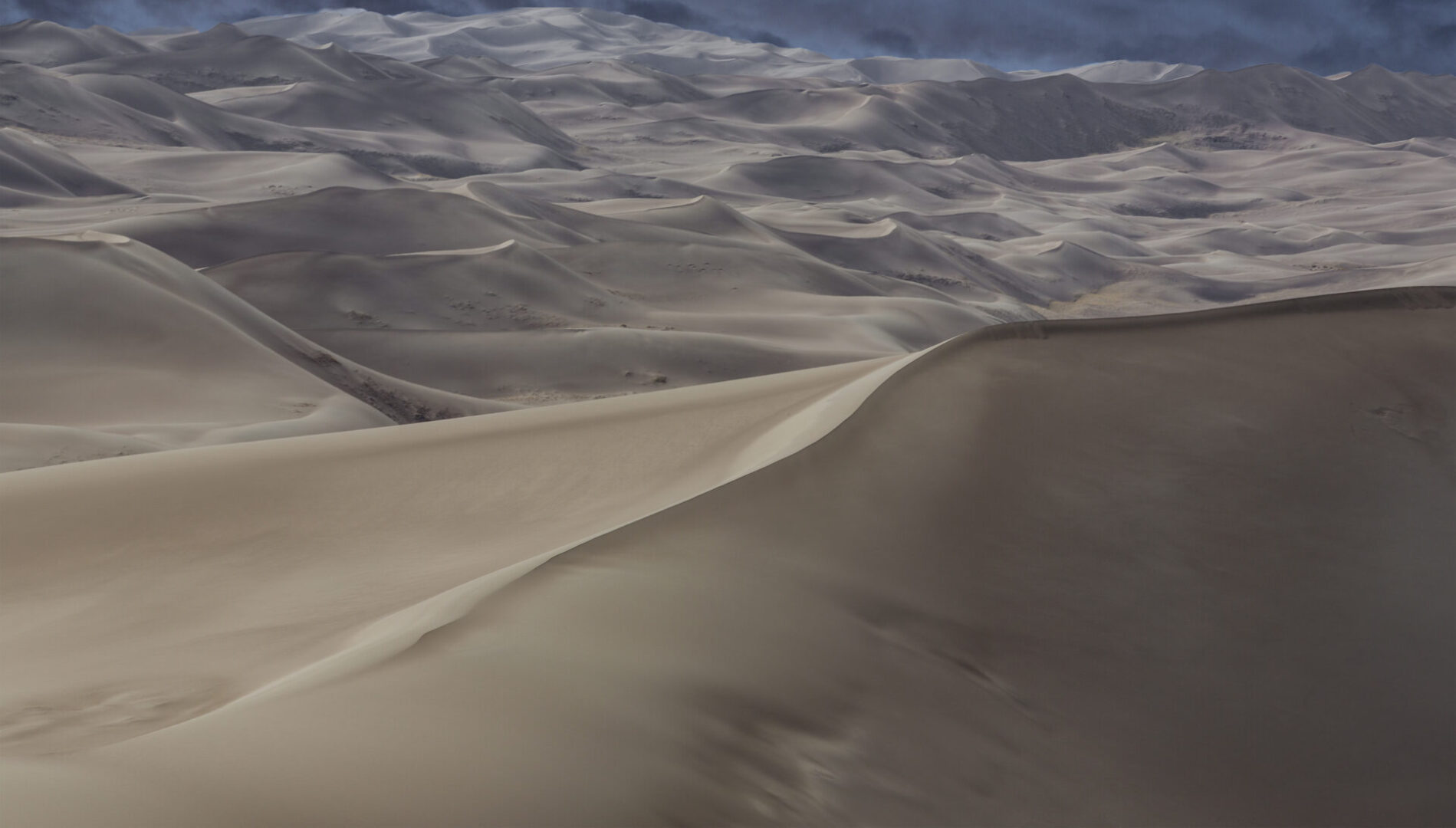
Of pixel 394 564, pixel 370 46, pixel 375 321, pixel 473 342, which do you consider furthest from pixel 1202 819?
pixel 370 46

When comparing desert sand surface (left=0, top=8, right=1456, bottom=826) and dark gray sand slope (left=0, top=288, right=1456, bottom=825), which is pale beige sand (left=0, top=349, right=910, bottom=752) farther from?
dark gray sand slope (left=0, top=288, right=1456, bottom=825)

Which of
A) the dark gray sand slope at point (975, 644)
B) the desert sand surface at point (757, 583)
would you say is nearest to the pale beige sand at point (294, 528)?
the desert sand surface at point (757, 583)

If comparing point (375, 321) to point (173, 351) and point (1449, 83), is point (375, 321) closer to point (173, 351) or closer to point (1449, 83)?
point (173, 351)

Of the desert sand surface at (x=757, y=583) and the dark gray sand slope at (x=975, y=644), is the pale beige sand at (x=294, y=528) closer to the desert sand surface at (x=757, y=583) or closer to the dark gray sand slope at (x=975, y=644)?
the desert sand surface at (x=757, y=583)

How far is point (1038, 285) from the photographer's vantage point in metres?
29.9

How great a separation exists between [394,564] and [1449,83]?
96.7 meters

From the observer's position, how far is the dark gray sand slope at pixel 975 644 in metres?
1.89

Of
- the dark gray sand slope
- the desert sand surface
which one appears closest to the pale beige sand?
the desert sand surface

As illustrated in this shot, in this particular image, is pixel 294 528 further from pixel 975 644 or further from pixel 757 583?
pixel 975 644

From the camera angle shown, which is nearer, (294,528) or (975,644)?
(975,644)

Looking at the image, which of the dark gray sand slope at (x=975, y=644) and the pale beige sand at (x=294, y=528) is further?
the pale beige sand at (x=294, y=528)

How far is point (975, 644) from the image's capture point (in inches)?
112

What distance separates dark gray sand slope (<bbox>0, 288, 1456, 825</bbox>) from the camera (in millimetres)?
1895

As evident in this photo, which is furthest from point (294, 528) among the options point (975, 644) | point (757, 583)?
point (975, 644)
